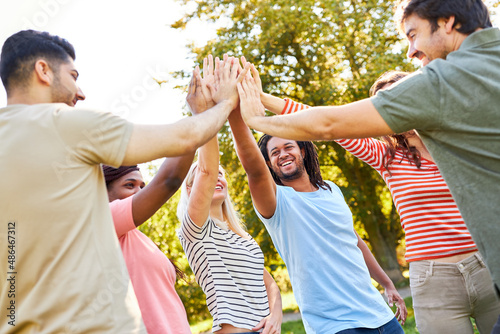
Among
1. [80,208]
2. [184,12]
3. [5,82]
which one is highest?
[184,12]

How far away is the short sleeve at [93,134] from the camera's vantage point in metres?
2.14

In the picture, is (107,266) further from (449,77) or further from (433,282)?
(433,282)

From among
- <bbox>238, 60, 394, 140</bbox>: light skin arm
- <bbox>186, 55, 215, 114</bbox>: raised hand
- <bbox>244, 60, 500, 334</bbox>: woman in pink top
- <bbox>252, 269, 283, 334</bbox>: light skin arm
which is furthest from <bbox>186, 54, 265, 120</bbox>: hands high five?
<bbox>252, 269, 283, 334</bbox>: light skin arm

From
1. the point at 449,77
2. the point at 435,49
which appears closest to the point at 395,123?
the point at 449,77

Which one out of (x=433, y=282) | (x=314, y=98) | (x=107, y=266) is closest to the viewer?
(x=107, y=266)

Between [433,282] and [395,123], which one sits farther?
[433,282]

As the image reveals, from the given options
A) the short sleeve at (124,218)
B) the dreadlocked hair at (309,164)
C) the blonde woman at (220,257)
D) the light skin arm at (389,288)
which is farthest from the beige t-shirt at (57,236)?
the light skin arm at (389,288)

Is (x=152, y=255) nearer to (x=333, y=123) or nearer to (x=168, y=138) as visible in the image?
(x=168, y=138)

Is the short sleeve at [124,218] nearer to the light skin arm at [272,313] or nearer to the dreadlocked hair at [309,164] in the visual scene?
the light skin arm at [272,313]

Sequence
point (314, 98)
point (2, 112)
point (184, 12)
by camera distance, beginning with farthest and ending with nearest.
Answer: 1. point (184, 12)
2. point (314, 98)
3. point (2, 112)

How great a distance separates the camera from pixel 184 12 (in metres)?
16.6

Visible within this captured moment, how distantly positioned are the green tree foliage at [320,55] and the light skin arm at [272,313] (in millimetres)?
10651

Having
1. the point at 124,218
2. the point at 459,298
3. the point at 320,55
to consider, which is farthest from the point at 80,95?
the point at 320,55

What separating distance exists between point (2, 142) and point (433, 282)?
101 inches
